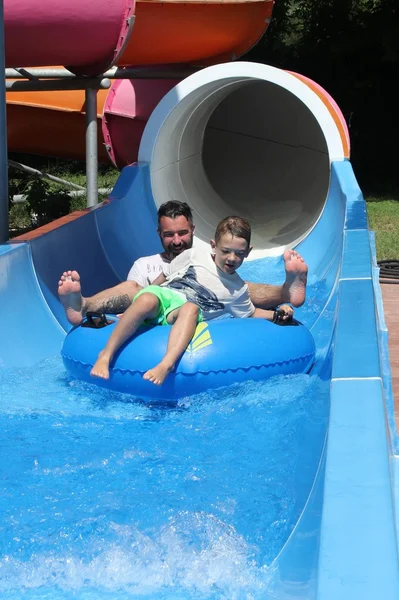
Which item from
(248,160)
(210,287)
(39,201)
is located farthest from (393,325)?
(39,201)

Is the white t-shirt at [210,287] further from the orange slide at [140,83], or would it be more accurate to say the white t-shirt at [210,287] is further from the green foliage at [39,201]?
the green foliage at [39,201]

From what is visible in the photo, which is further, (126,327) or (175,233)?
(175,233)

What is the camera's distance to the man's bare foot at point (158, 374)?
3076 mm

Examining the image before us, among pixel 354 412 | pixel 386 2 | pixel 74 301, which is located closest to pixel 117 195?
pixel 74 301

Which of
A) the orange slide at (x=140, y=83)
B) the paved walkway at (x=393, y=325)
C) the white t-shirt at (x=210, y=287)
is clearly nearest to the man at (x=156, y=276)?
the white t-shirt at (x=210, y=287)

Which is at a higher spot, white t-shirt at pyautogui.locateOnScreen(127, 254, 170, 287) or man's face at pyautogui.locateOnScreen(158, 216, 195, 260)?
man's face at pyautogui.locateOnScreen(158, 216, 195, 260)

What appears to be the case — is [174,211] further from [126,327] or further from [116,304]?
[126,327]

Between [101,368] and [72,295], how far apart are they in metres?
0.42

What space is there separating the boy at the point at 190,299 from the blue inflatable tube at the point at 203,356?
0.05 metres

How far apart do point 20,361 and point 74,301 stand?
0.34 meters

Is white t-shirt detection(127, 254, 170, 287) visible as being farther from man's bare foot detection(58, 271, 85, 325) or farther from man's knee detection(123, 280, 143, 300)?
man's bare foot detection(58, 271, 85, 325)

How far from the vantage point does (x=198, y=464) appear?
8.49 ft

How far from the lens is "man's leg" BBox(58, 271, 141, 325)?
11.1 feet

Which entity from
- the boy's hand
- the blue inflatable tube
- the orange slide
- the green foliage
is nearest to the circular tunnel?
the orange slide
